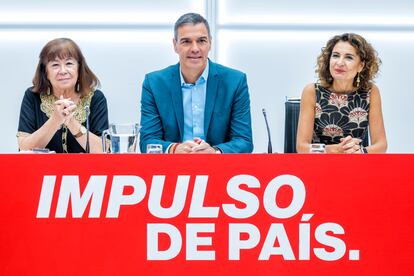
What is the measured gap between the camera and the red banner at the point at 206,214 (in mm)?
1473

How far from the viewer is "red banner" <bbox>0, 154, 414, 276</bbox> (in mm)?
1473

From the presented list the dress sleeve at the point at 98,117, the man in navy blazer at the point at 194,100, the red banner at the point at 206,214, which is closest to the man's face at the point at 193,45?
the man in navy blazer at the point at 194,100

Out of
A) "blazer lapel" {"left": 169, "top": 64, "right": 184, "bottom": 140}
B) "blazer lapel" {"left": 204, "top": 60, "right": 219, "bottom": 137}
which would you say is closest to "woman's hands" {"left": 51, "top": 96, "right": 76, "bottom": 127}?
"blazer lapel" {"left": 169, "top": 64, "right": 184, "bottom": 140}

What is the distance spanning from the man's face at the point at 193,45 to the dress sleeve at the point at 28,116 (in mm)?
632

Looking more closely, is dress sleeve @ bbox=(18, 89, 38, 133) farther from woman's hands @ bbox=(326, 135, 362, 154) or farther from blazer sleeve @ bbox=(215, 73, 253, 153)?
woman's hands @ bbox=(326, 135, 362, 154)

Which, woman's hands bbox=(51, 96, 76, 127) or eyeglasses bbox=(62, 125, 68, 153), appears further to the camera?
eyeglasses bbox=(62, 125, 68, 153)

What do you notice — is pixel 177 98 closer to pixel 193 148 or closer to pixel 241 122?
pixel 241 122

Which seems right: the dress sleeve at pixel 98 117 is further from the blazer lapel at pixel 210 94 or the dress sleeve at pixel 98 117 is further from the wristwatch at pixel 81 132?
the blazer lapel at pixel 210 94

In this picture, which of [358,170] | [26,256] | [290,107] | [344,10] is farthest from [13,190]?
[344,10]

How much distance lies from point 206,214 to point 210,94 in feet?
3.68

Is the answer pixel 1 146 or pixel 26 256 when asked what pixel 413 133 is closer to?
pixel 1 146

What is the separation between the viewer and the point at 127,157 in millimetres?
1494

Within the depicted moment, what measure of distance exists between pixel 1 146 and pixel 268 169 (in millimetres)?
2674

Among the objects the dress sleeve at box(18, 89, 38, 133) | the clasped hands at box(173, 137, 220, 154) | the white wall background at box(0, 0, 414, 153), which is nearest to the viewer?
the clasped hands at box(173, 137, 220, 154)
